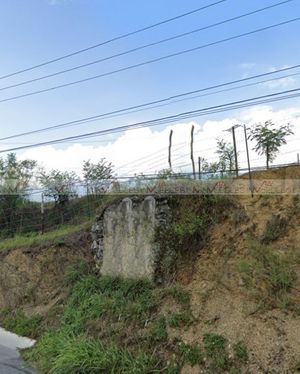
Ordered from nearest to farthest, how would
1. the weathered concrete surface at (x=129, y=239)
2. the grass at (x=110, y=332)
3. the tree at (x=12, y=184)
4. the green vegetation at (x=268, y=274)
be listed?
the green vegetation at (x=268, y=274), the grass at (x=110, y=332), the weathered concrete surface at (x=129, y=239), the tree at (x=12, y=184)

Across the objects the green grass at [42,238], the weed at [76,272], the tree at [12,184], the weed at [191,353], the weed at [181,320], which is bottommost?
the weed at [191,353]

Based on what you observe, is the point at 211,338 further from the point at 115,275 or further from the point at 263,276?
the point at 115,275

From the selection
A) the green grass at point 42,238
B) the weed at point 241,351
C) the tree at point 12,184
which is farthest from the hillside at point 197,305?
the tree at point 12,184

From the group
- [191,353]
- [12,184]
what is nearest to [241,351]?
[191,353]

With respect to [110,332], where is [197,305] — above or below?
above

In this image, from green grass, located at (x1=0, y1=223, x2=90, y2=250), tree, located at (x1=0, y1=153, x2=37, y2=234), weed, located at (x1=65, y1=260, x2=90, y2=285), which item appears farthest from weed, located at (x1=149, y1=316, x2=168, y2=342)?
tree, located at (x1=0, y1=153, x2=37, y2=234)

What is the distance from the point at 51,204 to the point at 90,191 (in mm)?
3124

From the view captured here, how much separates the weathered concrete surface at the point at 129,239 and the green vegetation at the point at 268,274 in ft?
8.00

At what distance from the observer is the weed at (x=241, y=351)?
6812 millimetres

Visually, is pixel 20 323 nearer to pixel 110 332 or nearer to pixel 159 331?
pixel 110 332

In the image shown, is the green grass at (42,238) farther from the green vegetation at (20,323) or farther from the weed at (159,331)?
the weed at (159,331)

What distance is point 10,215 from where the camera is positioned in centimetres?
1942

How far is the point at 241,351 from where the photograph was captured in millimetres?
6895

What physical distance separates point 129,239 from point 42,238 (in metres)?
5.21
